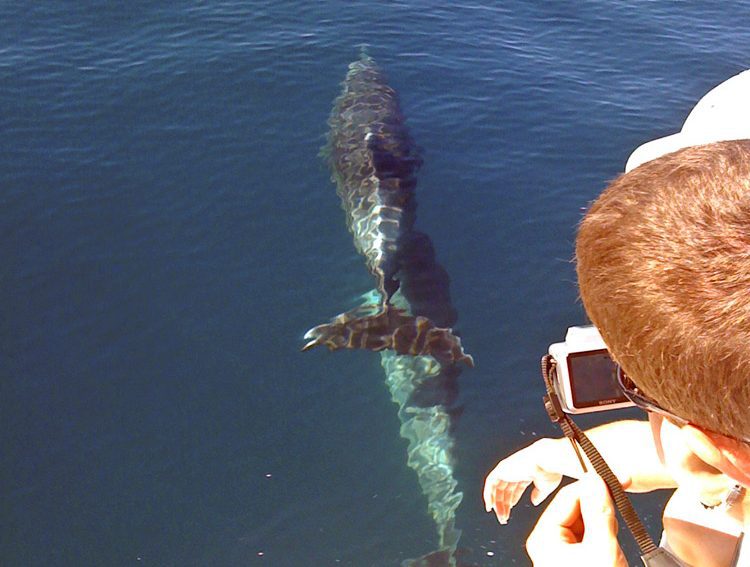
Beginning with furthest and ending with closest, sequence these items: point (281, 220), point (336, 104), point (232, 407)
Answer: point (336, 104)
point (281, 220)
point (232, 407)

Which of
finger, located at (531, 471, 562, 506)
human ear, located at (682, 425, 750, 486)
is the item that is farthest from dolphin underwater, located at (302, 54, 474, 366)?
human ear, located at (682, 425, 750, 486)

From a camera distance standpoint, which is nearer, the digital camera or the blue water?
the digital camera

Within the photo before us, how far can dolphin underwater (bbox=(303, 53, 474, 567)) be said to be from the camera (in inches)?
290

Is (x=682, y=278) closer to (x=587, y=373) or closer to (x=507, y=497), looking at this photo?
(x=587, y=373)

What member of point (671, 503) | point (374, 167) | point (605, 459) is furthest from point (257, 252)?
point (671, 503)

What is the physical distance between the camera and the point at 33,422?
750 cm

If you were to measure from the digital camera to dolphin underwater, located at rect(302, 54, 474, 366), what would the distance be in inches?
233


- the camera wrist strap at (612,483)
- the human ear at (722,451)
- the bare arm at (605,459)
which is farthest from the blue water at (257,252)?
the human ear at (722,451)

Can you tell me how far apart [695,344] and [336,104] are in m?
11.3

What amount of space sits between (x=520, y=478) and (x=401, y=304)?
5.30 meters

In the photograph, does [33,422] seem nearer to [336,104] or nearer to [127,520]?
[127,520]

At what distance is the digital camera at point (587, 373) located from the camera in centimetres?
220

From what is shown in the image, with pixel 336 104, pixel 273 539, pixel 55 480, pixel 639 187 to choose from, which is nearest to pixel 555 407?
pixel 639 187

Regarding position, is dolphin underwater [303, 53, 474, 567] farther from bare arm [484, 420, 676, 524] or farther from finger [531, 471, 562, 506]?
finger [531, 471, 562, 506]
